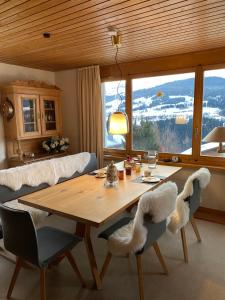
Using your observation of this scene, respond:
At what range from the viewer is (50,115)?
409 cm

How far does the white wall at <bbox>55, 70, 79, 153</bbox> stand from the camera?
4.35m

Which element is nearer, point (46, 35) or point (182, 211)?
point (182, 211)

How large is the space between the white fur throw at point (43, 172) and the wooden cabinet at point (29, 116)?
96cm

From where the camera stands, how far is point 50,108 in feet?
13.3

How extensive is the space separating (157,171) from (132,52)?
1.68 meters

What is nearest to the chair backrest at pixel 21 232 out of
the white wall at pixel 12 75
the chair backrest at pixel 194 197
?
the chair backrest at pixel 194 197

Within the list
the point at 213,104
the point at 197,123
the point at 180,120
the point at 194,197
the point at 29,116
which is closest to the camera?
the point at 194,197

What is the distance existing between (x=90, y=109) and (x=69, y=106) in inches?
25.4

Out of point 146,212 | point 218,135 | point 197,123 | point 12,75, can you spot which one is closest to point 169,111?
point 197,123

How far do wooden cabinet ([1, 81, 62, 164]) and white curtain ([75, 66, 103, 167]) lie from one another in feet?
1.41

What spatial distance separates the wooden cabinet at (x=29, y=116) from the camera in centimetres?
353

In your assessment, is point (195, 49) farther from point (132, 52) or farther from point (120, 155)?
point (120, 155)

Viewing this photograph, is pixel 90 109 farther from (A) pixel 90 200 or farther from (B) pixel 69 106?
(A) pixel 90 200

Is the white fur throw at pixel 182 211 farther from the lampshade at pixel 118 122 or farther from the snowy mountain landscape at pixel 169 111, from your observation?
the snowy mountain landscape at pixel 169 111
